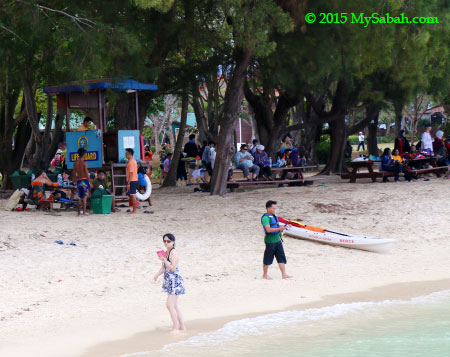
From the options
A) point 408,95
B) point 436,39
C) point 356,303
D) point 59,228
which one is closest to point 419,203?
point 436,39

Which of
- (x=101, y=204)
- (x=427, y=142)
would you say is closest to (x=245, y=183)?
(x=101, y=204)

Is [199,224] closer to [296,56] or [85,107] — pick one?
[85,107]

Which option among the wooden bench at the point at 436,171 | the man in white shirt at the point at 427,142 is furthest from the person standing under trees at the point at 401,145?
the wooden bench at the point at 436,171

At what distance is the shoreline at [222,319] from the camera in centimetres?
927

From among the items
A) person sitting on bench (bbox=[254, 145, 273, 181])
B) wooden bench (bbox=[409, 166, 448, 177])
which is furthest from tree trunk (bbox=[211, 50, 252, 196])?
wooden bench (bbox=[409, 166, 448, 177])

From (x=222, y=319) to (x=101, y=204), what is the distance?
711 centimetres

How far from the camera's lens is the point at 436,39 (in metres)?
20.3

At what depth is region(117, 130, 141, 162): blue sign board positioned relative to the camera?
1808 centimetres

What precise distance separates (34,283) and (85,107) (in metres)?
7.43

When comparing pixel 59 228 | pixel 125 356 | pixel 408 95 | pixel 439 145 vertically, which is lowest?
pixel 125 356

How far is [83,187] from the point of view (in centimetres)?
1680

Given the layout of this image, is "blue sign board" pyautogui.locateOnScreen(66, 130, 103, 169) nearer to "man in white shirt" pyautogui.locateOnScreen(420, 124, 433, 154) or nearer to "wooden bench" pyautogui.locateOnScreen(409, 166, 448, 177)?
"wooden bench" pyautogui.locateOnScreen(409, 166, 448, 177)

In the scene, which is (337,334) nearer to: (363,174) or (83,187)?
(83,187)

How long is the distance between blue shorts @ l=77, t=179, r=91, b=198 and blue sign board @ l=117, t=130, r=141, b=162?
154 centimetres
